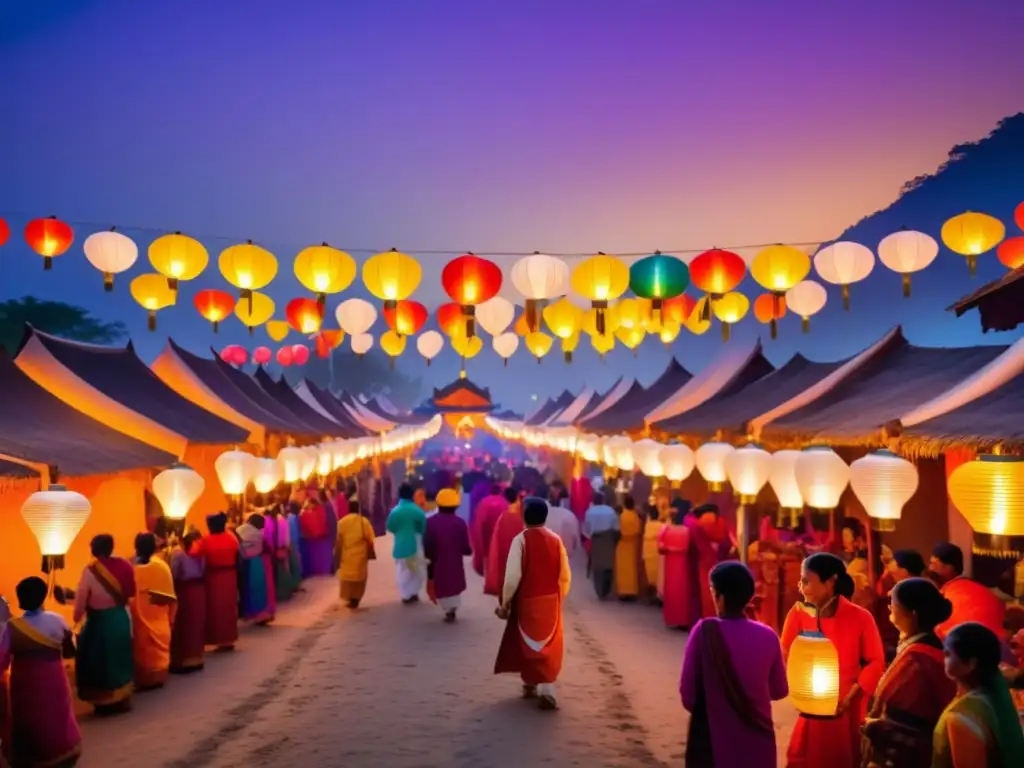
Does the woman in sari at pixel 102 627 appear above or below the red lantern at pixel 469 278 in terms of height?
below

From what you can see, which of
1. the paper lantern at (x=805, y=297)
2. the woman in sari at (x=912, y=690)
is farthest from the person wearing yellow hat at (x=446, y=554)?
the woman in sari at (x=912, y=690)

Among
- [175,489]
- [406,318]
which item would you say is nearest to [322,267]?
[175,489]

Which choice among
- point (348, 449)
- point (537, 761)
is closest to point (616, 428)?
point (348, 449)

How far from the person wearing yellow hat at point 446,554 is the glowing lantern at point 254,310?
3584 mm

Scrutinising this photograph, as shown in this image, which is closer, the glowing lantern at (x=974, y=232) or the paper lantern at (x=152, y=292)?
the glowing lantern at (x=974, y=232)

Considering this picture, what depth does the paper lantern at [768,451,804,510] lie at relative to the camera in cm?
736

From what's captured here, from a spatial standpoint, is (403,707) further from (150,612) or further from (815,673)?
(815,673)

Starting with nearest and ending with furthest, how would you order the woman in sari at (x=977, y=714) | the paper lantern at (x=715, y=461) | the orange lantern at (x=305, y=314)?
the woman in sari at (x=977, y=714) < the paper lantern at (x=715, y=461) < the orange lantern at (x=305, y=314)

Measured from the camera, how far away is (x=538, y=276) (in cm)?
930

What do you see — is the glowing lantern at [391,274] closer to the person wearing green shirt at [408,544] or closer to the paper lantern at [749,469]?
the person wearing green shirt at [408,544]

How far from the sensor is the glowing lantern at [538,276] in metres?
9.27

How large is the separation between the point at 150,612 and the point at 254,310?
18.4 ft

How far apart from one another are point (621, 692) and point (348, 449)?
11.8 meters

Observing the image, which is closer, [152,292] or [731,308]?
[152,292]
